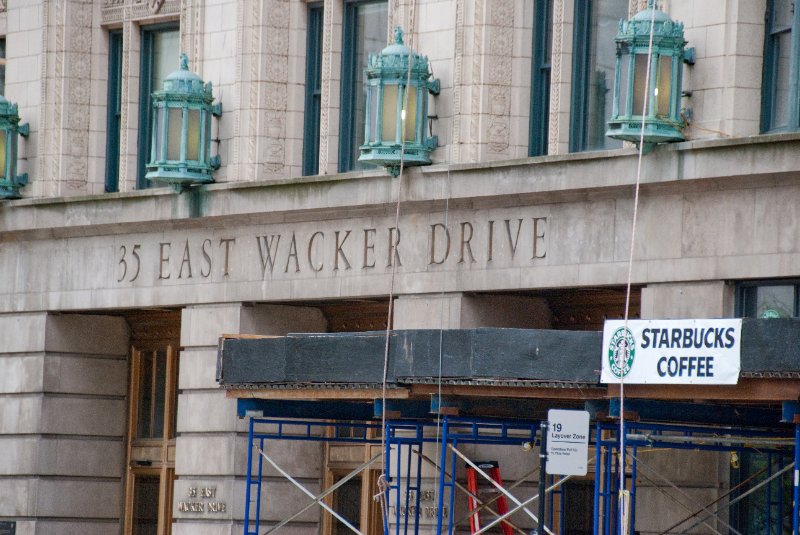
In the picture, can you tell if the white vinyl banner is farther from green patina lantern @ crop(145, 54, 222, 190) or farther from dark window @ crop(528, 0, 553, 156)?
green patina lantern @ crop(145, 54, 222, 190)

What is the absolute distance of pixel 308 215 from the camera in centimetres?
2744

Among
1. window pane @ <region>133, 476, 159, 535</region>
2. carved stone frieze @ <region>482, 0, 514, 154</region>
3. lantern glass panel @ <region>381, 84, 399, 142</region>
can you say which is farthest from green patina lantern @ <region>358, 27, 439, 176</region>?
window pane @ <region>133, 476, 159, 535</region>

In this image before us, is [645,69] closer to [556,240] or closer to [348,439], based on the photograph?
[556,240]

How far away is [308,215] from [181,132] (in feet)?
→ 7.85

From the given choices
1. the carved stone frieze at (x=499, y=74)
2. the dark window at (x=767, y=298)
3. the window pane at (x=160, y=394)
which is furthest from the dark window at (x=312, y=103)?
the dark window at (x=767, y=298)

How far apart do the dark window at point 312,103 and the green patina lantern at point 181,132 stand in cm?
142

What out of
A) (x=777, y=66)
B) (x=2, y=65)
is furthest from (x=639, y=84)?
(x=2, y=65)

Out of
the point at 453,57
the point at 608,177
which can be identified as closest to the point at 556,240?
the point at 608,177

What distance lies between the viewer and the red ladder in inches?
971

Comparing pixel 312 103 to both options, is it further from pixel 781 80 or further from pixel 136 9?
pixel 781 80

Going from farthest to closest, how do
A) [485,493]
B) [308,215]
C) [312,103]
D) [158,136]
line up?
[312,103], [158,136], [308,215], [485,493]

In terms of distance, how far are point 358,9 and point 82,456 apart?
8487 mm

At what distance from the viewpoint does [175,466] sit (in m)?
29.7

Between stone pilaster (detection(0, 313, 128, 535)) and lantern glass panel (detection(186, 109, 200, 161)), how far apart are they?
14.0 feet
